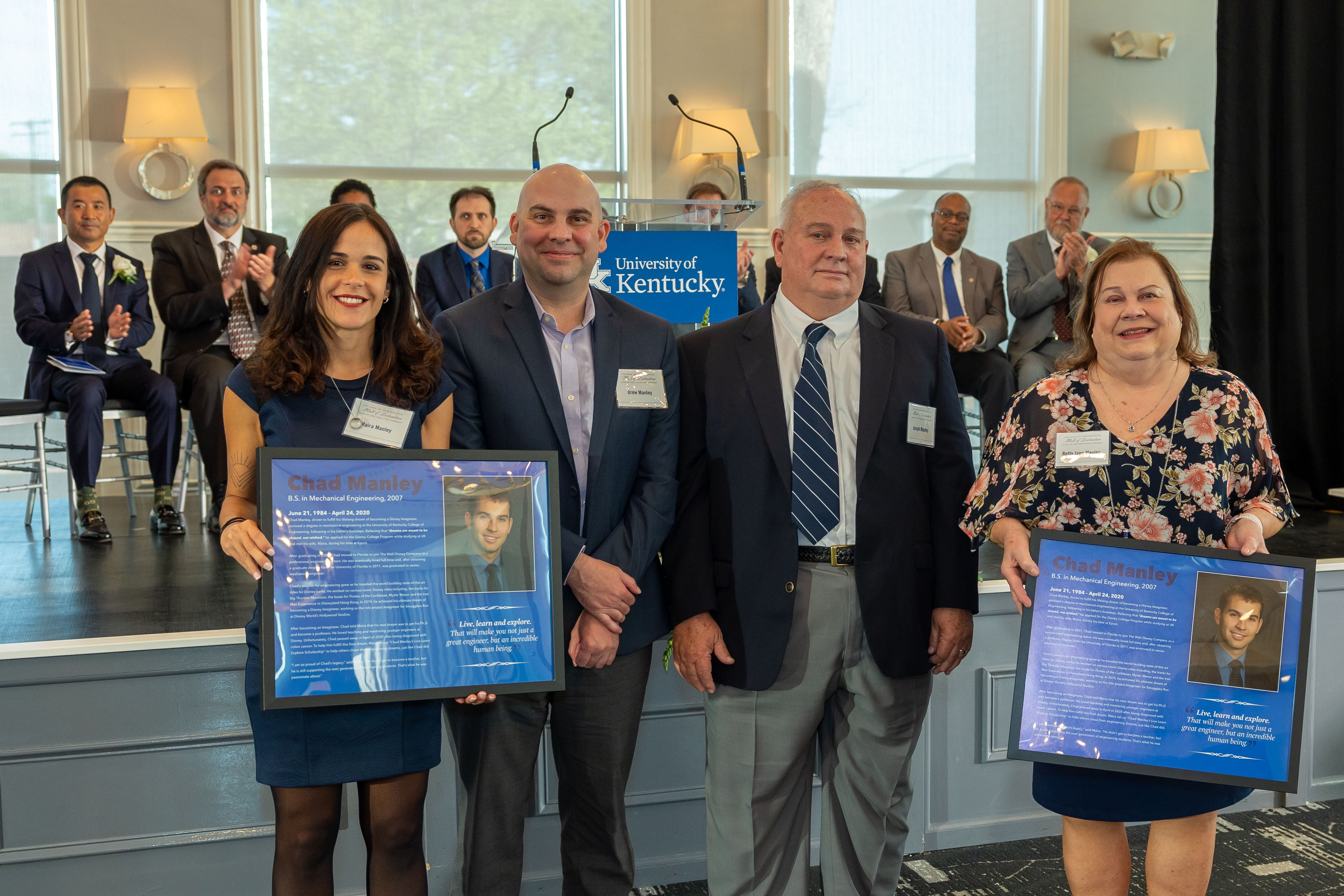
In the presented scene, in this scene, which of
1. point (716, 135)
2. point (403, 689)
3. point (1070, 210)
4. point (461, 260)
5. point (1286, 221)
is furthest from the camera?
point (716, 135)

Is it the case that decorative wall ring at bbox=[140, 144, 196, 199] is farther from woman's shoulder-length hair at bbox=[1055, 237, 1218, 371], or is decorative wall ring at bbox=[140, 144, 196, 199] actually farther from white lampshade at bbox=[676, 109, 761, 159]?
woman's shoulder-length hair at bbox=[1055, 237, 1218, 371]

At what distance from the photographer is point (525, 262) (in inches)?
76.8

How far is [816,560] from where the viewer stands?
6.51 ft

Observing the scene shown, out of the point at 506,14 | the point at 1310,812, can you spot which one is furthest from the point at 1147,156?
the point at 1310,812

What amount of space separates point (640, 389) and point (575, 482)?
0.21 m

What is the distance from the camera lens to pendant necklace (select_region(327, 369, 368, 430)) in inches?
68.5

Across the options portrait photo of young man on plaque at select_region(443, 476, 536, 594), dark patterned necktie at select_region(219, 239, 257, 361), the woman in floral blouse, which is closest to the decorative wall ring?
dark patterned necktie at select_region(219, 239, 257, 361)

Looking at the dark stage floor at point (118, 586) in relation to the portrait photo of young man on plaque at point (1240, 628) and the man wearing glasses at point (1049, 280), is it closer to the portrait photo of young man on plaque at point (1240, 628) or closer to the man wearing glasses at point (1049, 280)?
the portrait photo of young man on plaque at point (1240, 628)

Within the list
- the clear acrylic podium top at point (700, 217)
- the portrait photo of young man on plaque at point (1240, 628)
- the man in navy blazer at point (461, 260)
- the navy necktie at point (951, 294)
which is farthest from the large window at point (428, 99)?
the portrait photo of young man on plaque at point (1240, 628)

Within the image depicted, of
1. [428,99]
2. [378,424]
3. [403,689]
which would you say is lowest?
[403,689]

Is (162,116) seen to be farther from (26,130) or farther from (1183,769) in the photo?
(1183,769)

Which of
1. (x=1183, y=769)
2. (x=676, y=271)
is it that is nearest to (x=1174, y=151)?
(x=676, y=271)

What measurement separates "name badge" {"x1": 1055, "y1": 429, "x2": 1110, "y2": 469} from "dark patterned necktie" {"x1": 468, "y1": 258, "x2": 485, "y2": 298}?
134 inches

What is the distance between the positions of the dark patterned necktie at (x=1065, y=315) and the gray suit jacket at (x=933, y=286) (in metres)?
0.25
